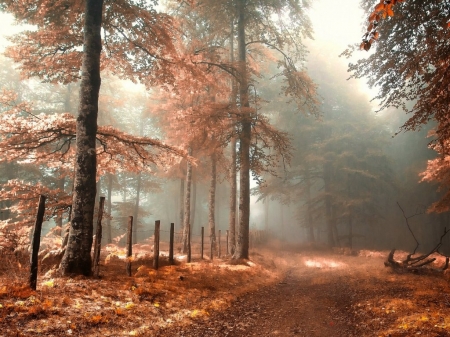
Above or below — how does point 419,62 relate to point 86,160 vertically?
above

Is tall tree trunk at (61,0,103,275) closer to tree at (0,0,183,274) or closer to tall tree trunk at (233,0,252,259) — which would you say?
tree at (0,0,183,274)

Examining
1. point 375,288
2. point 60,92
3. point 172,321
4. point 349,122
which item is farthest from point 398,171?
point 60,92

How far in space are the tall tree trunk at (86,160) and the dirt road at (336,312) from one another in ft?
11.5

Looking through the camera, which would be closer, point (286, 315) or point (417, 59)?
point (286, 315)

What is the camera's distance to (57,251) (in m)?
7.86

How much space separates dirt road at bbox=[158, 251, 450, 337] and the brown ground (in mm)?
20

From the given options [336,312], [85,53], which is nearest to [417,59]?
[336,312]

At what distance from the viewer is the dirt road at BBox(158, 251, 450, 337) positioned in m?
5.06

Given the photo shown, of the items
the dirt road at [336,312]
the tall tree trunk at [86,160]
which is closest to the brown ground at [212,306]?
the dirt road at [336,312]

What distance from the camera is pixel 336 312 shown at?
6492 mm

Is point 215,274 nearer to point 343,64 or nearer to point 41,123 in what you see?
point 41,123

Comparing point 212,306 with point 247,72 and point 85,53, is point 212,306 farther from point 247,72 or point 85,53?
point 247,72

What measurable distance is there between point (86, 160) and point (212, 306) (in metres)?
5.09

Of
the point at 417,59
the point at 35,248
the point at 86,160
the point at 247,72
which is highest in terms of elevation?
the point at 247,72
